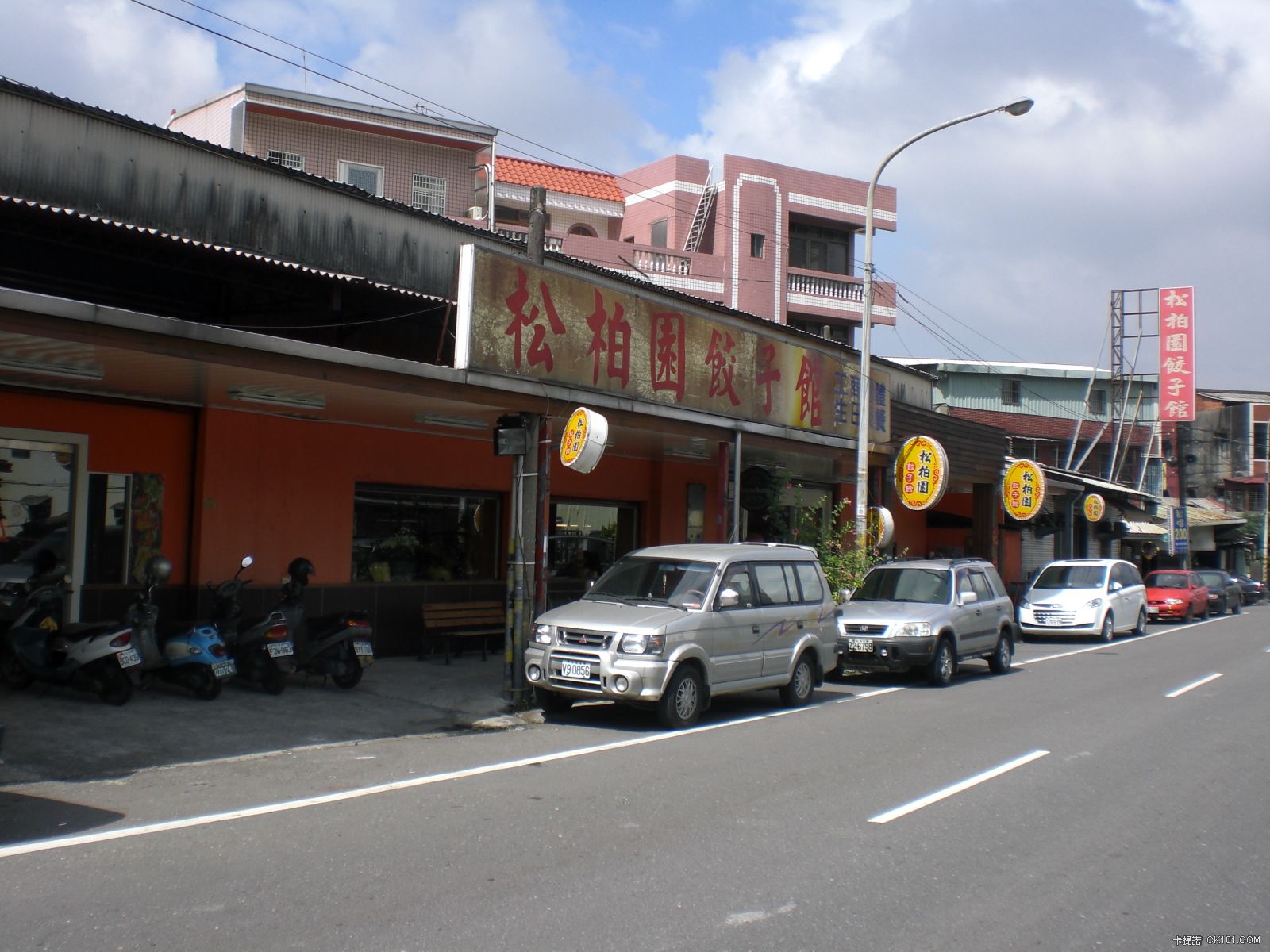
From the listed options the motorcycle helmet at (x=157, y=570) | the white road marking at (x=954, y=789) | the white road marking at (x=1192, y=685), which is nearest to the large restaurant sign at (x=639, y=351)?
the motorcycle helmet at (x=157, y=570)

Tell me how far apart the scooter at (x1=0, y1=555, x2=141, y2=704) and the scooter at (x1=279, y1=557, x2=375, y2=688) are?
1911 millimetres

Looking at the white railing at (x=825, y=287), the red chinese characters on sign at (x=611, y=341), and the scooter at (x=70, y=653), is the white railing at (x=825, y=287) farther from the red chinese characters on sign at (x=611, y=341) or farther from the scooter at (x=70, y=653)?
the scooter at (x=70, y=653)

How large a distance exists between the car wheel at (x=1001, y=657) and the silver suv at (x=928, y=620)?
0.5 inches

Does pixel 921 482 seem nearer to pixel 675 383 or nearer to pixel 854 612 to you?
pixel 854 612

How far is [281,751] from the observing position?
9.36 meters

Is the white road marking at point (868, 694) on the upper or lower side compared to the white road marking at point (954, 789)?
lower

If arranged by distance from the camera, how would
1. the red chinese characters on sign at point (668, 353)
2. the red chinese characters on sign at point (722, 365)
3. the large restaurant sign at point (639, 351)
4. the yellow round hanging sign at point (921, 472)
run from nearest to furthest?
the large restaurant sign at point (639, 351), the red chinese characters on sign at point (668, 353), the red chinese characters on sign at point (722, 365), the yellow round hanging sign at point (921, 472)

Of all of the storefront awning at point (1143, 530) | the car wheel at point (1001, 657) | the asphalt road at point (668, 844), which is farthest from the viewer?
the storefront awning at point (1143, 530)

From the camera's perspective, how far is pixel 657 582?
11.8 metres

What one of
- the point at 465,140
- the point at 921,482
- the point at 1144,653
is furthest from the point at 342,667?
the point at 465,140

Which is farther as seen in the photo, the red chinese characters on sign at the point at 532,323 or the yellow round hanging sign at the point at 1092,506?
the yellow round hanging sign at the point at 1092,506

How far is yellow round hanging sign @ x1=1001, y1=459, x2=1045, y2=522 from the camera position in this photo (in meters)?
24.9

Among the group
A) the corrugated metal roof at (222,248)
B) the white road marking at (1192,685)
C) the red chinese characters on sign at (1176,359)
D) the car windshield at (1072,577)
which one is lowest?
the white road marking at (1192,685)

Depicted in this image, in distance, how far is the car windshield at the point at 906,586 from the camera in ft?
51.7
